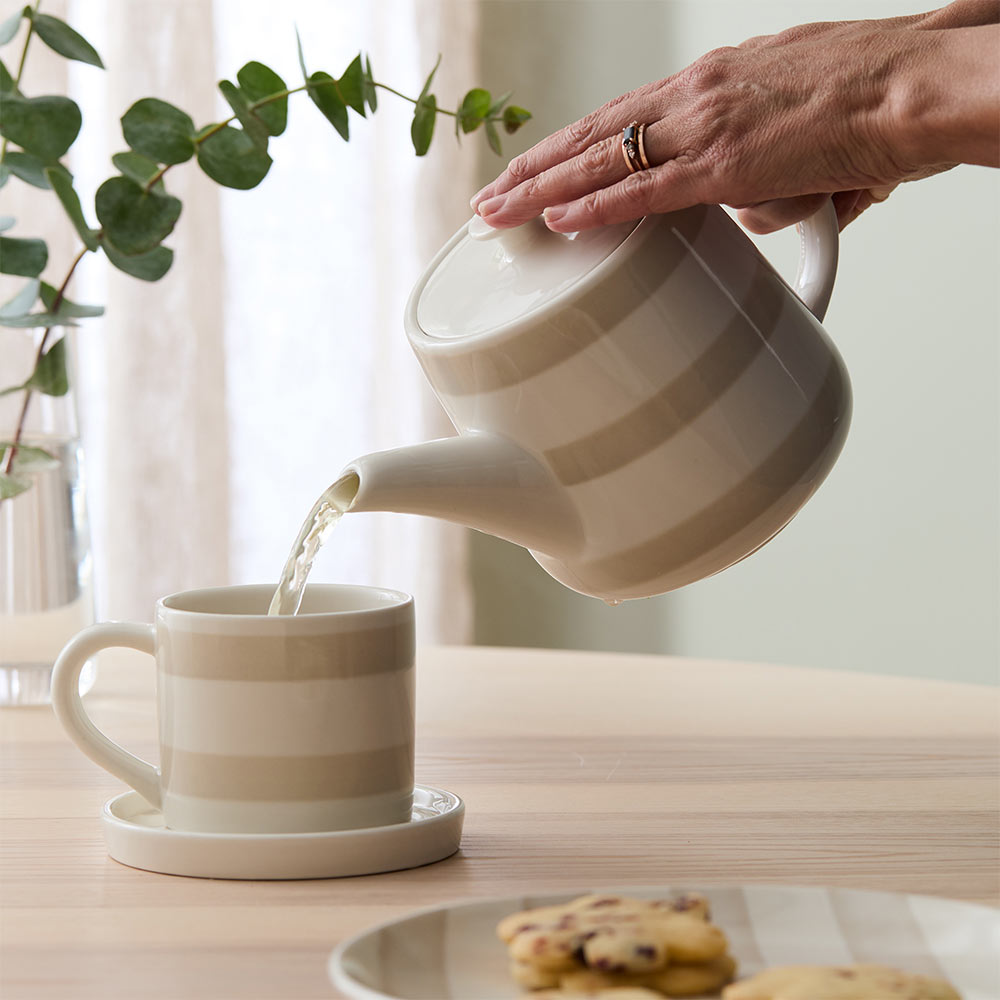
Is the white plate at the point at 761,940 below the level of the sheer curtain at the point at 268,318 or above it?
below

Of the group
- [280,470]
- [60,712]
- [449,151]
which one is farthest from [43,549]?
[449,151]

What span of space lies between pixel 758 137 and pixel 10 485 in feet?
1.89

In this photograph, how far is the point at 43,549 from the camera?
977mm

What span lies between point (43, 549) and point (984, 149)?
69cm

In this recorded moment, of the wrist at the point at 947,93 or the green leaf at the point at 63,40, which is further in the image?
the green leaf at the point at 63,40

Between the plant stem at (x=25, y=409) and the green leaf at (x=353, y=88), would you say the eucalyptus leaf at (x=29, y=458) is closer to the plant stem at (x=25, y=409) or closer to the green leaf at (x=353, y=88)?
the plant stem at (x=25, y=409)

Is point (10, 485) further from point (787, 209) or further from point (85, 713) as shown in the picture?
point (787, 209)

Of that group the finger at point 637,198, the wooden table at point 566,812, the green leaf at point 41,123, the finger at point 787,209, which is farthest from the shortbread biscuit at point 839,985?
the green leaf at point 41,123

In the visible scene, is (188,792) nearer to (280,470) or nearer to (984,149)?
(984,149)

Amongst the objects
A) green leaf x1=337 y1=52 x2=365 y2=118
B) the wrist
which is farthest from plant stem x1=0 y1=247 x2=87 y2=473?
the wrist

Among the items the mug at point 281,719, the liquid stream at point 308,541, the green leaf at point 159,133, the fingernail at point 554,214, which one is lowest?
the mug at point 281,719

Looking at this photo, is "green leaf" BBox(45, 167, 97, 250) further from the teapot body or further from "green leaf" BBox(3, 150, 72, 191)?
the teapot body

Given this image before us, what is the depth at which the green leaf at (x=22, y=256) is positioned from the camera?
3.12 ft

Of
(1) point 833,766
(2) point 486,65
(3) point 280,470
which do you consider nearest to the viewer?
(1) point 833,766
